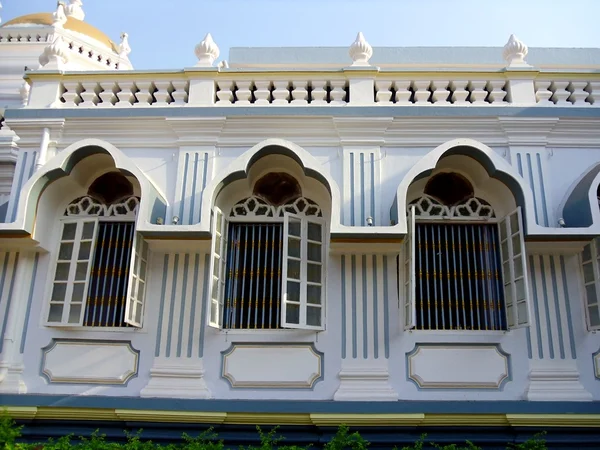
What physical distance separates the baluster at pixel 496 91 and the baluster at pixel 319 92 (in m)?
2.18

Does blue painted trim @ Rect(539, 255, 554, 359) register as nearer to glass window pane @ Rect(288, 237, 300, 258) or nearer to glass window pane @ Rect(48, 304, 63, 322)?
glass window pane @ Rect(288, 237, 300, 258)

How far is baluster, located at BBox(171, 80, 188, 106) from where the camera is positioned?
26.9 feet

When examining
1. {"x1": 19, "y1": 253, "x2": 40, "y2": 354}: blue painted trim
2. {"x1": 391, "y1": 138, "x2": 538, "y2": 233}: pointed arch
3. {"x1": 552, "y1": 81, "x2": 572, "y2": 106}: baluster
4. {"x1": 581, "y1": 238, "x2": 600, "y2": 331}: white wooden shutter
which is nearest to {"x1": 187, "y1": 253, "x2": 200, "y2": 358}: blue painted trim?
{"x1": 19, "y1": 253, "x2": 40, "y2": 354}: blue painted trim

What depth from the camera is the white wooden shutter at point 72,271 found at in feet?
24.1

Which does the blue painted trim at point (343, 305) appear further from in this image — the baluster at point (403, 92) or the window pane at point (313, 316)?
the baluster at point (403, 92)

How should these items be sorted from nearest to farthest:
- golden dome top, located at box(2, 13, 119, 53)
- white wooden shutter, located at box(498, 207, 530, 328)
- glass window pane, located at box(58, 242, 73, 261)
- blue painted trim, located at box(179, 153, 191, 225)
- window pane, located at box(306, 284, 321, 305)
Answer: white wooden shutter, located at box(498, 207, 530, 328) → window pane, located at box(306, 284, 321, 305) → blue painted trim, located at box(179, 153, 191, 225) → glass window pane, located at box(58, 242, 73, 261) → golden dome top, located at box(2, 13, 119, 53)

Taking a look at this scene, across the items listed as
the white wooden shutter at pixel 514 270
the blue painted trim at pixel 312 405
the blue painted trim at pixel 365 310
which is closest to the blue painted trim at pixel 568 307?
the blue painted trim at pixel 312 405

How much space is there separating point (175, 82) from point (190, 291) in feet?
9.49

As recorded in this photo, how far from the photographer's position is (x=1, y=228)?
7133 millimetres

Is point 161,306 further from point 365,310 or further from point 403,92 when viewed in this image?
point 403,92

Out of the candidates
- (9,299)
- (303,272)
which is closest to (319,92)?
(303,272)

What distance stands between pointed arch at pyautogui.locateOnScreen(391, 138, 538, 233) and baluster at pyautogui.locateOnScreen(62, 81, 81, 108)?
14.8ft

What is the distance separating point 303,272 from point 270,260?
1.60 ft

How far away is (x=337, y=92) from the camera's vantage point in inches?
319
